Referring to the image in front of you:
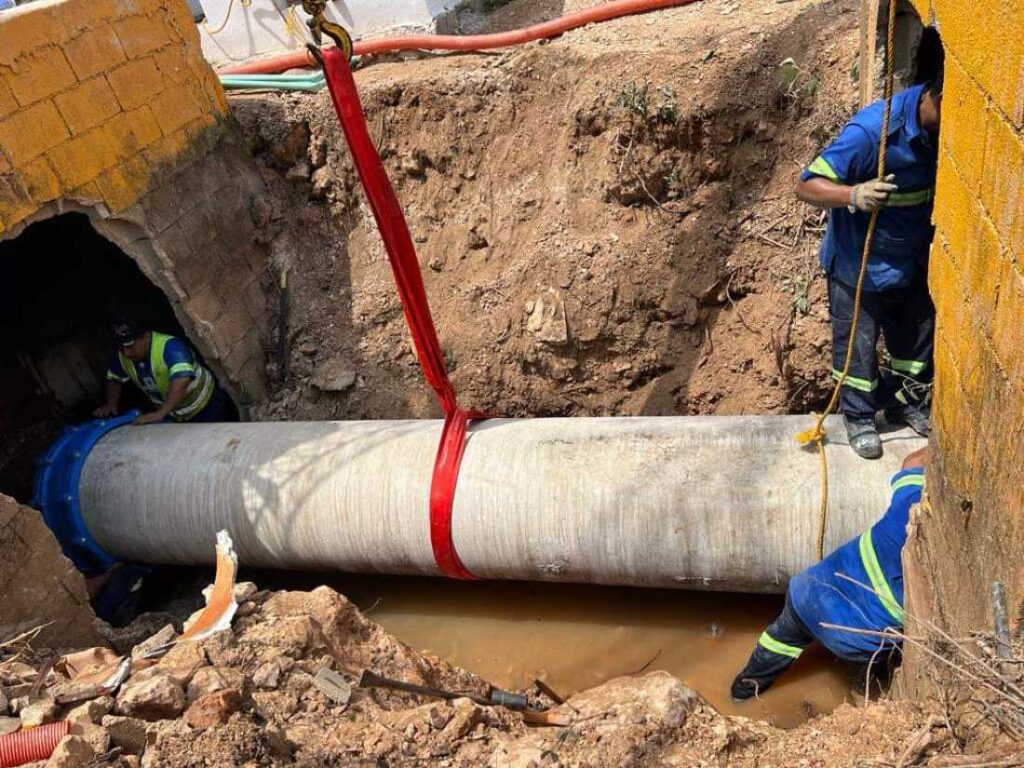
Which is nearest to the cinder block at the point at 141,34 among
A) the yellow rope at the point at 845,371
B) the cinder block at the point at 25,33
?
the cinder block at the point at 25,33

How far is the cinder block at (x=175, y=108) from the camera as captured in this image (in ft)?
17.3

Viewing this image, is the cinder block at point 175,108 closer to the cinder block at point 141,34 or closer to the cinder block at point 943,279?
the cinder block at point 141,34

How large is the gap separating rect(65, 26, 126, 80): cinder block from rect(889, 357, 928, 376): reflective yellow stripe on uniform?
474cm

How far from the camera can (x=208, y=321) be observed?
5586mm

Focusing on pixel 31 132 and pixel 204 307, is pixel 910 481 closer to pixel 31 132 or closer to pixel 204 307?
pixel 204 307

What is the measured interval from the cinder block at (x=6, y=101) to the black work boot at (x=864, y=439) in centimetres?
457

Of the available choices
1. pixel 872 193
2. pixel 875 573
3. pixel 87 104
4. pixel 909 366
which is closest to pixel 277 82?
pixel 87 104

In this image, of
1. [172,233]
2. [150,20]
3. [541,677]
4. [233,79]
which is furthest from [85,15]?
[541,677]

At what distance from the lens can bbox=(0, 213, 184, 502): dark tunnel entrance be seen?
20.9ft

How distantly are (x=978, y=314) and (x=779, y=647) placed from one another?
6.65 feet

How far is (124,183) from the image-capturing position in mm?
5000

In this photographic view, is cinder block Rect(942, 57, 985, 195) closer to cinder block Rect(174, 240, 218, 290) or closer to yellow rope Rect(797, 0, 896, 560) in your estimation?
yellow rope Rect(797, 0, 896, 560)

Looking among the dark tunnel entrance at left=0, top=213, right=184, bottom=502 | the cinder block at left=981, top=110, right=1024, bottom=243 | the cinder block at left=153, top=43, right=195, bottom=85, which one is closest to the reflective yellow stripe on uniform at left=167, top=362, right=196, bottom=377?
the dark tunnel entrance at left=0, top=213, right=184, bottom=502

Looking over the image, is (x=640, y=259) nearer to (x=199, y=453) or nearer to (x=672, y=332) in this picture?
(x=672, y=332)
